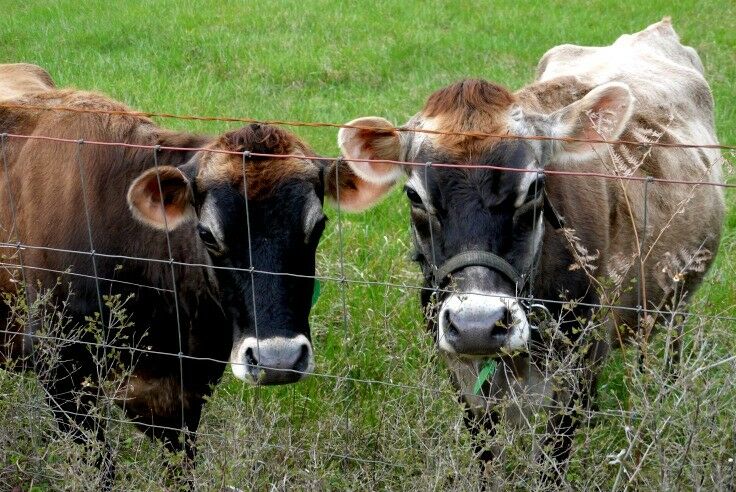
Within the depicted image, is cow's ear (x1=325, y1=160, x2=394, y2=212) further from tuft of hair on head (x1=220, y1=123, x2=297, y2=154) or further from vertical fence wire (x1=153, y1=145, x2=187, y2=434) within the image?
vertical fence wire (x1=153, y1=145, x2=187, y2=434)

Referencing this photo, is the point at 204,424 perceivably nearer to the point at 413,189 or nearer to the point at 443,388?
the point at 443,388

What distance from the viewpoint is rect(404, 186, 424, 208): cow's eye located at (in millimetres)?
3878

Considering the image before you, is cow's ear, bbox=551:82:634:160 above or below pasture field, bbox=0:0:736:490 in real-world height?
above

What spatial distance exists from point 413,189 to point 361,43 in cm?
783

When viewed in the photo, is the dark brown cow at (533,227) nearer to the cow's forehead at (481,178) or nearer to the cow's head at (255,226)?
the cow's forehead at (481,178)

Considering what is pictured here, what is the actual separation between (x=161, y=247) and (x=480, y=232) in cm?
150

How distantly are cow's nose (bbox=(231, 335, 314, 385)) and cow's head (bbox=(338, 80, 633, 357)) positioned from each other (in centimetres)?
55

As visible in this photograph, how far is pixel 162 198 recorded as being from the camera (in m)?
A: 3.94

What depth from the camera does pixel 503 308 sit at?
11.1 ft

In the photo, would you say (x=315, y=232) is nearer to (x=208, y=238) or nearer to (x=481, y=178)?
(x=208, y=238)

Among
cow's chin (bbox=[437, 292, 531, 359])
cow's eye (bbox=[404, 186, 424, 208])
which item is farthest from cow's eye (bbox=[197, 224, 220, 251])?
cow's chin (bbox=[437, 292, 531, 359])

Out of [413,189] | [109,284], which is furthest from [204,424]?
[413,189]

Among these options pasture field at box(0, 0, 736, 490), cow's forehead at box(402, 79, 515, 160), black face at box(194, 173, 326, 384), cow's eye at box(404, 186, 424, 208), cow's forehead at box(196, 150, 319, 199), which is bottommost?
pasture field at box(0, 0, 736, 490)

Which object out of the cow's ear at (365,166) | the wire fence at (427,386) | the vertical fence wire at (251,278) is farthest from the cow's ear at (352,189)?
the vertical fence wire at (251,278)
